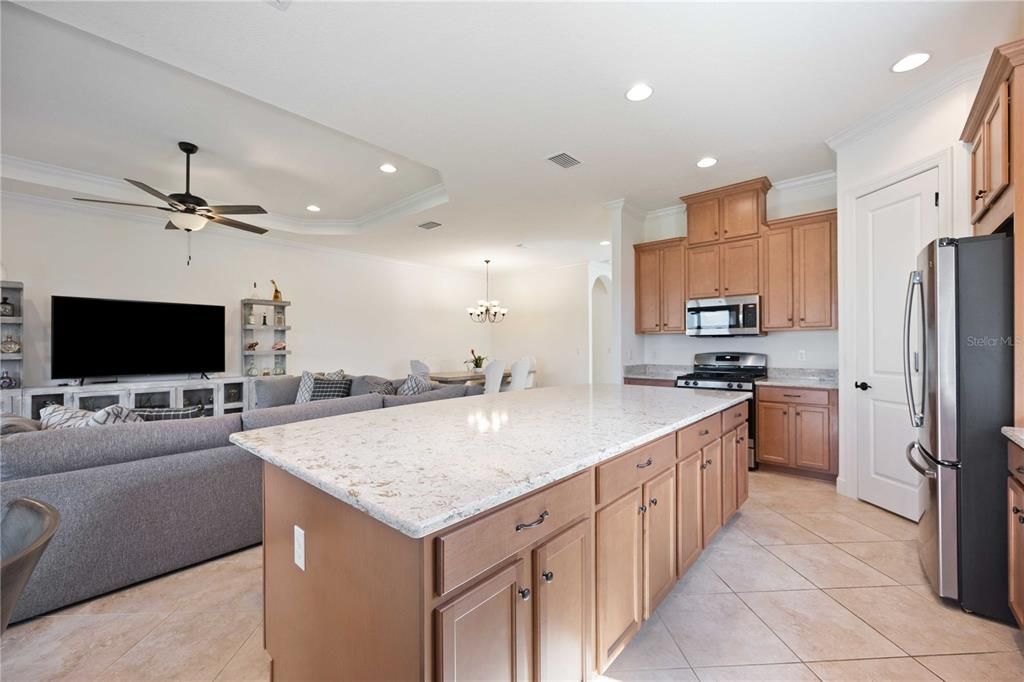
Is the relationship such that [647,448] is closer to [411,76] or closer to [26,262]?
[411,76]

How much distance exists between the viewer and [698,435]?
2.09 meters

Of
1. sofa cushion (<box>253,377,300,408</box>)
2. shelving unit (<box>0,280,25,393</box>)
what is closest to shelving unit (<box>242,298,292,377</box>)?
sofa cushion (<box>253,377,300,408</box>)

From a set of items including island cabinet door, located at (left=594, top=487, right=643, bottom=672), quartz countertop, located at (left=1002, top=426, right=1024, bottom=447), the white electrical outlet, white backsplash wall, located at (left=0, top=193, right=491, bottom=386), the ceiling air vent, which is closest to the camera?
the white electrical outlet

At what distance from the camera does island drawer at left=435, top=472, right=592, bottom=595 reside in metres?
0.89

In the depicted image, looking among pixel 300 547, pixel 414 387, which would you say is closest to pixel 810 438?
pixel 414 387

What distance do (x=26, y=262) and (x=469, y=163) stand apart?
15.4 feet

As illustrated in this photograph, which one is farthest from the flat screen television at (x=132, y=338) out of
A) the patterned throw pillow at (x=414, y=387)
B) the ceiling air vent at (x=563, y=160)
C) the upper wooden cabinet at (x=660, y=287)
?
the upper wooden cabinet at (x=660, y=287)

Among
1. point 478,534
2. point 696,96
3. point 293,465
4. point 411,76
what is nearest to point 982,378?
point 696,96

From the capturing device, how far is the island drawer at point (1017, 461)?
1.55 metres

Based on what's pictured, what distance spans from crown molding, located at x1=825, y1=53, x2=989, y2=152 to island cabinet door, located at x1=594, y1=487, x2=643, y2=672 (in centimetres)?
313

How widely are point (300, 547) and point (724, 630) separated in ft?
5.66

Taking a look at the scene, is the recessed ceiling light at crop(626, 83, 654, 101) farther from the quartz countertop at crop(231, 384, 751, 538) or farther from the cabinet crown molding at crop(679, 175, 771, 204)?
the cabinet crown molding at crop(679, 175, 771, 204)

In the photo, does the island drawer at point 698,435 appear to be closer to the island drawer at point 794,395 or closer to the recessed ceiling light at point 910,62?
the island drawer at point 794,395

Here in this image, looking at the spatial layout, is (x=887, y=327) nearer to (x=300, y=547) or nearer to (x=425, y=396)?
(x=425, y=396)
